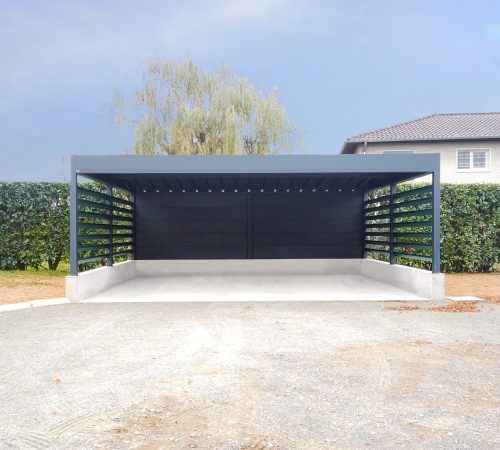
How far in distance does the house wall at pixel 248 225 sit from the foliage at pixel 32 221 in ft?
6.99

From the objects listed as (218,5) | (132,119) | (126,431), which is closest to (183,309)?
(126,431)

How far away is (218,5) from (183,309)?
21808 mm

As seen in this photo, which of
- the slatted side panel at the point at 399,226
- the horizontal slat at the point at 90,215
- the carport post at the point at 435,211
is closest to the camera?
the carport post at the point at 435,211

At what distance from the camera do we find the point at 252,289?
951 cm

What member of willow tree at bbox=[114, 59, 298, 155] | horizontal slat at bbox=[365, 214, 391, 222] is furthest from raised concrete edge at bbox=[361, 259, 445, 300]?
willow tree at bbox=[114, 59, 298, 155]

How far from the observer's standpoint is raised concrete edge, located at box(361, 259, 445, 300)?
26.8 feet

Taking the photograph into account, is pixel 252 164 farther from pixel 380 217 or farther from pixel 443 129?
pixel 443 129

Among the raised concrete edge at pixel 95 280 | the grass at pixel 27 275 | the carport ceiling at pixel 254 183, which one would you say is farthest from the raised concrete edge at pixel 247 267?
the grass at pixel 27 275

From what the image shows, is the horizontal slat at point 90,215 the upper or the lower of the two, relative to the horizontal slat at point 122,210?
lower

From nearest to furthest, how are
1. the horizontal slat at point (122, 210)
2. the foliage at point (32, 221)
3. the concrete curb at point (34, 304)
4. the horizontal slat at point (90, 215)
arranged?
the concrete curb at point (34, 304)
the horizontal slat at point (90, 215)
the horizontal slat at point (122, 210)
the foliage at point (32, 221)

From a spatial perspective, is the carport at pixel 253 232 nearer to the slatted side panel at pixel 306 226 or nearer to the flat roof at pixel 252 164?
the slatted side panel at pixel 306 226

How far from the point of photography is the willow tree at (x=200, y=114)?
21.1 m

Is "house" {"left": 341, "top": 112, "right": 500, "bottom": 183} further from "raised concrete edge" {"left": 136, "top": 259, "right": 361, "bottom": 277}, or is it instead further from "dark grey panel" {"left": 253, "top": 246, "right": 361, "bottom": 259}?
"raised concrete edge" {"left": 136, "top": 259, "right": 361, "bottom": 277}

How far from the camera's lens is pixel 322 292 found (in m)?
9.05
